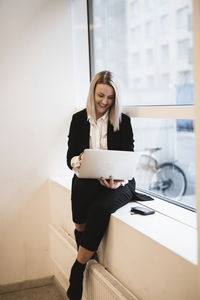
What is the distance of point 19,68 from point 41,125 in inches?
18.7

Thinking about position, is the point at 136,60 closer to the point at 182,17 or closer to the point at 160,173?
the point at 182,17

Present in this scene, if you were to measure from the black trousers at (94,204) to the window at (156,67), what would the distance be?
0.35 m

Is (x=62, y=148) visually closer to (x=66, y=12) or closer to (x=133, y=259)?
(x=66, y=12)

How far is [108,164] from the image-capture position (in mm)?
1905

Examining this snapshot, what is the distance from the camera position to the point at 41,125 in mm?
2875

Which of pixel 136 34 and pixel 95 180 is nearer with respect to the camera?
pixel 95 180

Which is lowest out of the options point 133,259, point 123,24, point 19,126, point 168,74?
point 133,259

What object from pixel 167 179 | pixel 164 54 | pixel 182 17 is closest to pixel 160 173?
pixel 167 179

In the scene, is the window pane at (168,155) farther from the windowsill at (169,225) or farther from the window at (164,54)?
the window at (164,54)

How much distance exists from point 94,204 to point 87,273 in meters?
0.45

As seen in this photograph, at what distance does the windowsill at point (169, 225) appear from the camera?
4.83 feet

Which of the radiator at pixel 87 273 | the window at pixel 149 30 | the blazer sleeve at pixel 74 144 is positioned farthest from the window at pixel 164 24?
the radiator at pixel 87 273

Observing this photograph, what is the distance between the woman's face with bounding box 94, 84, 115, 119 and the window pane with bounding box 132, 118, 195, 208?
0.46 meters

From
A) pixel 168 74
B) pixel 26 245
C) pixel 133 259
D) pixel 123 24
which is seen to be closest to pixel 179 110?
pixel 168 74
